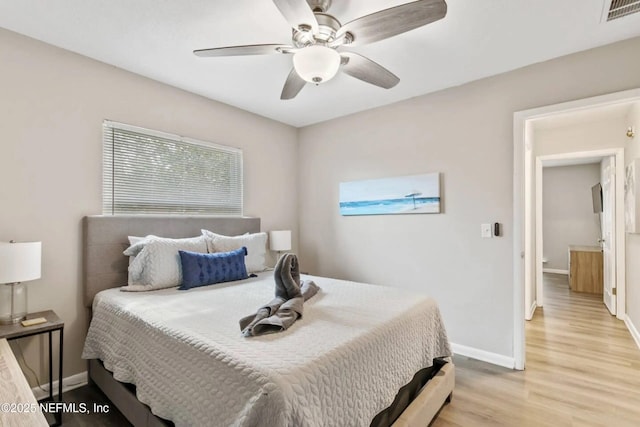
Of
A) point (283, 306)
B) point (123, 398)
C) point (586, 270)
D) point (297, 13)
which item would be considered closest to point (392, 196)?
point (283, 306)

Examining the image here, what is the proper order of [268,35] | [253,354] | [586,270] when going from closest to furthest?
[253,354] → [268,35] → [586,270]

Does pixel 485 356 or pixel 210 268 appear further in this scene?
pixel 485 356

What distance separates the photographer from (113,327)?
203cm

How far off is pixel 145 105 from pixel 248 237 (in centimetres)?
151

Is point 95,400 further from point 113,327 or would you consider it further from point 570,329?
point 570,329

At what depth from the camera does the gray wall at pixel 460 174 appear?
8.28 feet

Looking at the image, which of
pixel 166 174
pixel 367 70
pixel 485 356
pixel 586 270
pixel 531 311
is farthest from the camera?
pixel 586 270

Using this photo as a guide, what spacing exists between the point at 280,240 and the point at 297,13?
2.59m

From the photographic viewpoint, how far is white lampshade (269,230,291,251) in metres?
3.74

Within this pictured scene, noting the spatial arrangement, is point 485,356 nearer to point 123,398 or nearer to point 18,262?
point 123,398

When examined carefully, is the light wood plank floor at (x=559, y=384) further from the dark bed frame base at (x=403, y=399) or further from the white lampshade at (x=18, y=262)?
the white lampshade at (x=18, y=262)

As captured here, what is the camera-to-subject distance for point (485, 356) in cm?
282

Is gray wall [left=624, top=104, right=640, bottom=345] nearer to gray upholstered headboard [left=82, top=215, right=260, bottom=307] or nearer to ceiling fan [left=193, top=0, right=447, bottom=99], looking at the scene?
ceiling fan [left=193, top=0, right=447, bottom=99]

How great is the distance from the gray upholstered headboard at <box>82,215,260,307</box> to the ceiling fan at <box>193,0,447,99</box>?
1.57 m
